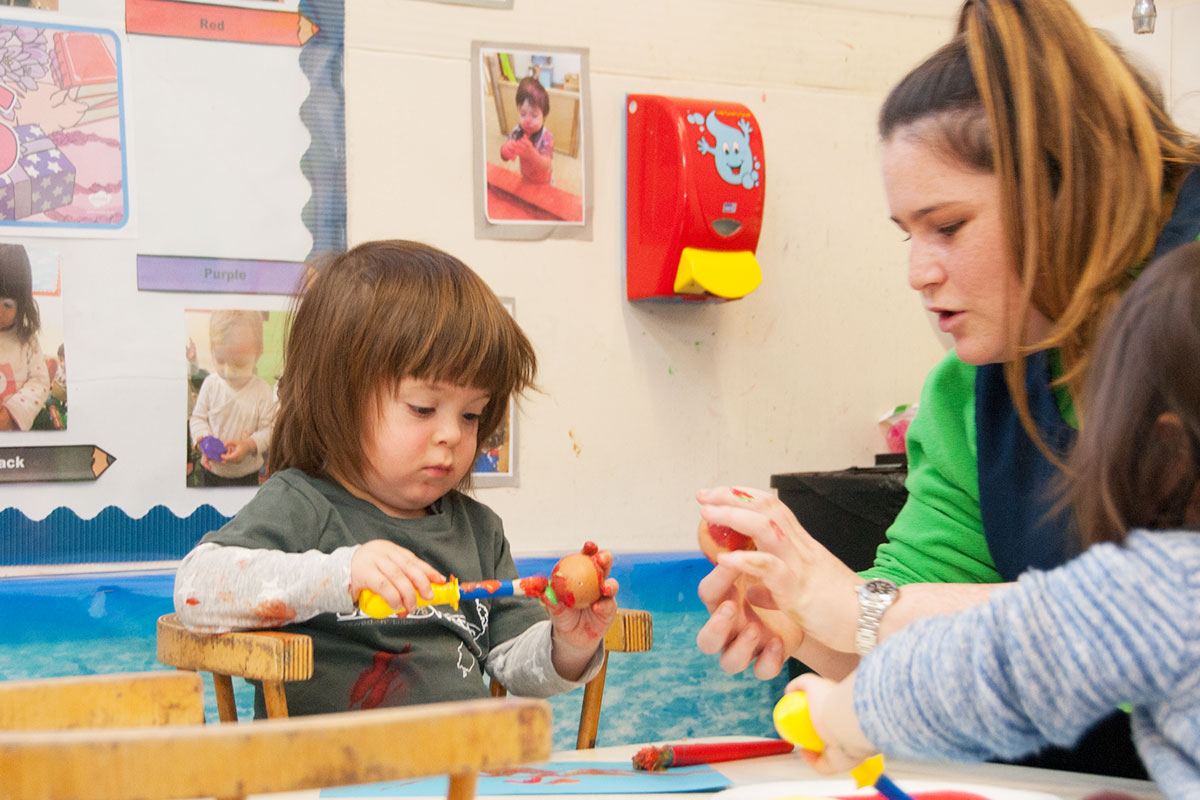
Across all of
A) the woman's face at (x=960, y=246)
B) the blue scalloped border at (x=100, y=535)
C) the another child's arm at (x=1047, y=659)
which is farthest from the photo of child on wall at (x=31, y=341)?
the another child's arm at (x=1047, y=659)

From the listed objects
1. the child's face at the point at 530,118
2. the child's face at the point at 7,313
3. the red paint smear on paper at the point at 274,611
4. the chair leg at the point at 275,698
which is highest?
the child's face at the point at 530,118

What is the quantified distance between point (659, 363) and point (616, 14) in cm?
65

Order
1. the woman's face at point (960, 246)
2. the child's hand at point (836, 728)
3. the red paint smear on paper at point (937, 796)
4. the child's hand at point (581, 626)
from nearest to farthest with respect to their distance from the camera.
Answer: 1. the child's hand at point (836, 728)
2. the red paint smear on paper at point (937, 796)
3. the woman's face at point (960, 246)
4. the child's hand at point (581, 626)

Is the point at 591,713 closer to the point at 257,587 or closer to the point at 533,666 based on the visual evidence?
the point at 533,666

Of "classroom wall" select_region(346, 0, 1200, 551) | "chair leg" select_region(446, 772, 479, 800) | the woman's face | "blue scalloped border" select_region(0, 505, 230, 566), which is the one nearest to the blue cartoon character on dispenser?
"classroom wall" select_region(346, 0, 1200, 551)

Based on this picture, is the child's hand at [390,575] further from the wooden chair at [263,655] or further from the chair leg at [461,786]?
the chair leg at [461,786]

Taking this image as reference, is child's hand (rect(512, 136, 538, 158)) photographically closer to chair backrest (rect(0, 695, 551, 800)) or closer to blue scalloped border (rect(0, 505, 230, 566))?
blue scalloped border (rect(0, 505, 230, 566))

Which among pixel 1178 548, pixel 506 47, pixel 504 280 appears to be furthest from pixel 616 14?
pixel 1178 548

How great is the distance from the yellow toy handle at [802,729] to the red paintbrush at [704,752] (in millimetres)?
244

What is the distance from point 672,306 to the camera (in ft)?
6.87

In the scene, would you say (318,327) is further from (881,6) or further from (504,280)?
(881,6)

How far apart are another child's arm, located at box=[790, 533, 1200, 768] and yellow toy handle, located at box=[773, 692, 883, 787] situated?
61 mm

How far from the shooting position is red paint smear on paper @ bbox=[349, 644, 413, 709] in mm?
1154

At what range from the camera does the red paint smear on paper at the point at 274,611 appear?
1.05 m
